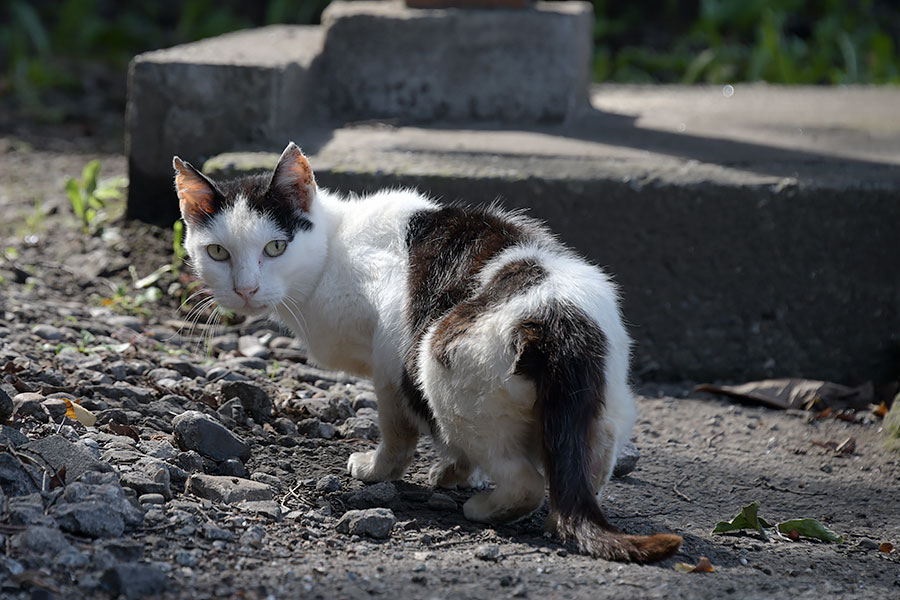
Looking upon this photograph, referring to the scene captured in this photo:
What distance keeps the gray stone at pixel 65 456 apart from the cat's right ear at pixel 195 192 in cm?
82

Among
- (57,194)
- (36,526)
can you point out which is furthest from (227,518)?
(57,194)

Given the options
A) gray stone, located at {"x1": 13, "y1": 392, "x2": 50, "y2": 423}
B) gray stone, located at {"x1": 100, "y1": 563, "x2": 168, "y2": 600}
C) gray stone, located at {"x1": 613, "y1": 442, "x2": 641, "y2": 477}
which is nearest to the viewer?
gray stone, located at {"x1": 100, "y1": 563, "x2": 168, "y2": 600}

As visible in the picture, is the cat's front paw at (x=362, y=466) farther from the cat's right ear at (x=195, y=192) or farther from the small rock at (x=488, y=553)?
the cat's right ear at (x=195, y=192)

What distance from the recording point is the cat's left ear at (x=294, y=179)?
3.11m

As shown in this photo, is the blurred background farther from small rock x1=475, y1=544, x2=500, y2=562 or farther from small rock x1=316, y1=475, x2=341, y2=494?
small rock x1=475, y1=544, x2=500, y2=562

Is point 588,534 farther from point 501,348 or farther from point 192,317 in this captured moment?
point 192,317

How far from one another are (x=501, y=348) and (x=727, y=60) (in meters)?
7.33

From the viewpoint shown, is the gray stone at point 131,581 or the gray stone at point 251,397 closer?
the gray stone at point 131,581

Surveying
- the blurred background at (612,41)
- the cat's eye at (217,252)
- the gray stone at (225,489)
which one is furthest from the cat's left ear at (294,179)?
the blurred background at (612,41)

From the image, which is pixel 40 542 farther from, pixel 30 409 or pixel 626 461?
pixel 626 461

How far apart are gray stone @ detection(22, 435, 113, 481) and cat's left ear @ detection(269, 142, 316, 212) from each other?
965mm

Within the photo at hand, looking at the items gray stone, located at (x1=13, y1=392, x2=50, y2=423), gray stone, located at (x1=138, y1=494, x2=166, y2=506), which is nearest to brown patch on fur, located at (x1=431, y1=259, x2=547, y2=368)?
gray stone, located at (x1=138, y1=494, x2=166, y2=506)

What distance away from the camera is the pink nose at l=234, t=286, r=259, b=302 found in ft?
9.96

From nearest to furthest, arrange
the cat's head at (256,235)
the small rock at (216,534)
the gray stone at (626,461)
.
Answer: the small rock at (216,534)
the cat's head at (256,235)
the gray stone at (626,461)
